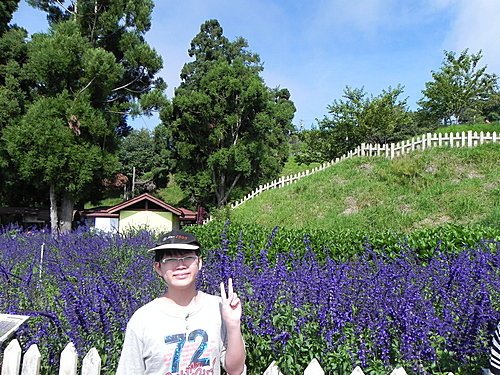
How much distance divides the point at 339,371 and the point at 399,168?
665 inches

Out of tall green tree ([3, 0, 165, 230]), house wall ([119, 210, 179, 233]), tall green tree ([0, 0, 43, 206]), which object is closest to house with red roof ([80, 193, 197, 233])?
house wall ([119, 210, 179, 233])

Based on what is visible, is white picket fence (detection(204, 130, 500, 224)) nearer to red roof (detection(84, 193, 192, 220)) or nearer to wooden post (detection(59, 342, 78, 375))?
red roof (detection(84, 193, 192, 220))

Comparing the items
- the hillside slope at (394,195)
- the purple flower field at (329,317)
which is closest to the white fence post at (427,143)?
the hillside slope at (394,195)

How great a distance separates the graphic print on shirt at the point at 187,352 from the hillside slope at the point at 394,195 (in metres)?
12.0

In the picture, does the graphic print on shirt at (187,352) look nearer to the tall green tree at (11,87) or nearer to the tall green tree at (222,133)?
the tall green tree at (11,87)

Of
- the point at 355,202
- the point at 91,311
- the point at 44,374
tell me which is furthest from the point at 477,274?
the point at 355,202

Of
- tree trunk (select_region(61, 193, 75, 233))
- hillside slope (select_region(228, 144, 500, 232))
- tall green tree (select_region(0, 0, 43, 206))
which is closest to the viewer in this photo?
hillside slope (select_region(228, 144, 500, 232))

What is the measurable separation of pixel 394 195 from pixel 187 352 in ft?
52.6

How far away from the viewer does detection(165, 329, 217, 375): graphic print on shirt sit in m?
1.94

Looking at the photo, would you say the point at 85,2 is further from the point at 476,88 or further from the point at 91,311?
the point at 476,88

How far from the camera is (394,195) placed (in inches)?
666

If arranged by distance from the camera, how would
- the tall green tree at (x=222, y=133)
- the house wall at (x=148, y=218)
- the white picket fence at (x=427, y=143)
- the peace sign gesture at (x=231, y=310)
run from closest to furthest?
1. the peace sign gesture at (x=231, y=310)
2. the house wall at (x=148, y=218)
3. the white picket fence at (x=427, y=143)
4. the tall green tree at (x=222, y=133)

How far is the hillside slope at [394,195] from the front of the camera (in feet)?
47.6

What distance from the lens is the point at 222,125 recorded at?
88.2 ft
